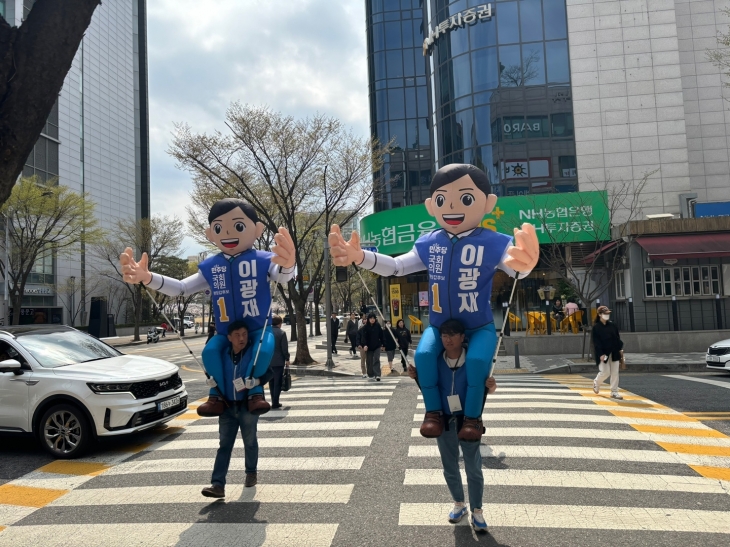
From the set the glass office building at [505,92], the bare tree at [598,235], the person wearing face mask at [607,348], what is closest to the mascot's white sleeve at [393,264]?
the person wearing face mask at [607,348]

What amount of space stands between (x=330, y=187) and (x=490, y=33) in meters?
12.6

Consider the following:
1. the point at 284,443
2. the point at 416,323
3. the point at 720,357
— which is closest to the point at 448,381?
the point at 284,443

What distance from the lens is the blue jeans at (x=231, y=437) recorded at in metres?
4.98

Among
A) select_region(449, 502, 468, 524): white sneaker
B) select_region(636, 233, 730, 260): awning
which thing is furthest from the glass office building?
select_region(449, 502, 468, 524): white sneaker

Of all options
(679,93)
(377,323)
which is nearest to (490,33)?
(679,93)

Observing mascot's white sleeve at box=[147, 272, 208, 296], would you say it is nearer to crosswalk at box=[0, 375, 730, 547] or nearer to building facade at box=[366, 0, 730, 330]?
crosswalk at box=[0, 375, 730, 547]

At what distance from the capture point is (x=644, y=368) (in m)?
15.9

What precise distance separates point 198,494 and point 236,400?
3.42ft

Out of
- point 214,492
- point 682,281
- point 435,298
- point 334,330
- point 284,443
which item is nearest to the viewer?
point 435,298

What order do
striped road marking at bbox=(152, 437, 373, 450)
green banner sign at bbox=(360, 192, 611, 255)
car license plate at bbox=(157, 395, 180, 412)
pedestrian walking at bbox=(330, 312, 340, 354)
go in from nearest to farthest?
1. striped road marking at bbox=(152, 437, 373, 450)
2. car license plate at bbox=(157, 395, 180, 412)
3. green banner sign at bbox=(360, 192, 611, 255)
4. pedestrian walking at bbox=(330, 312, 340, 354)

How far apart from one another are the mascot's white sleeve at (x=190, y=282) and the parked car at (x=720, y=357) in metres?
12.1

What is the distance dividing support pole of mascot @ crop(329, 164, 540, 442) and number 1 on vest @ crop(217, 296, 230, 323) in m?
1.28

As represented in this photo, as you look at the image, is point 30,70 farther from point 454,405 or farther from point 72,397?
point 72,397

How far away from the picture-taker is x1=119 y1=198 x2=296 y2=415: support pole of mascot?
5.19m
